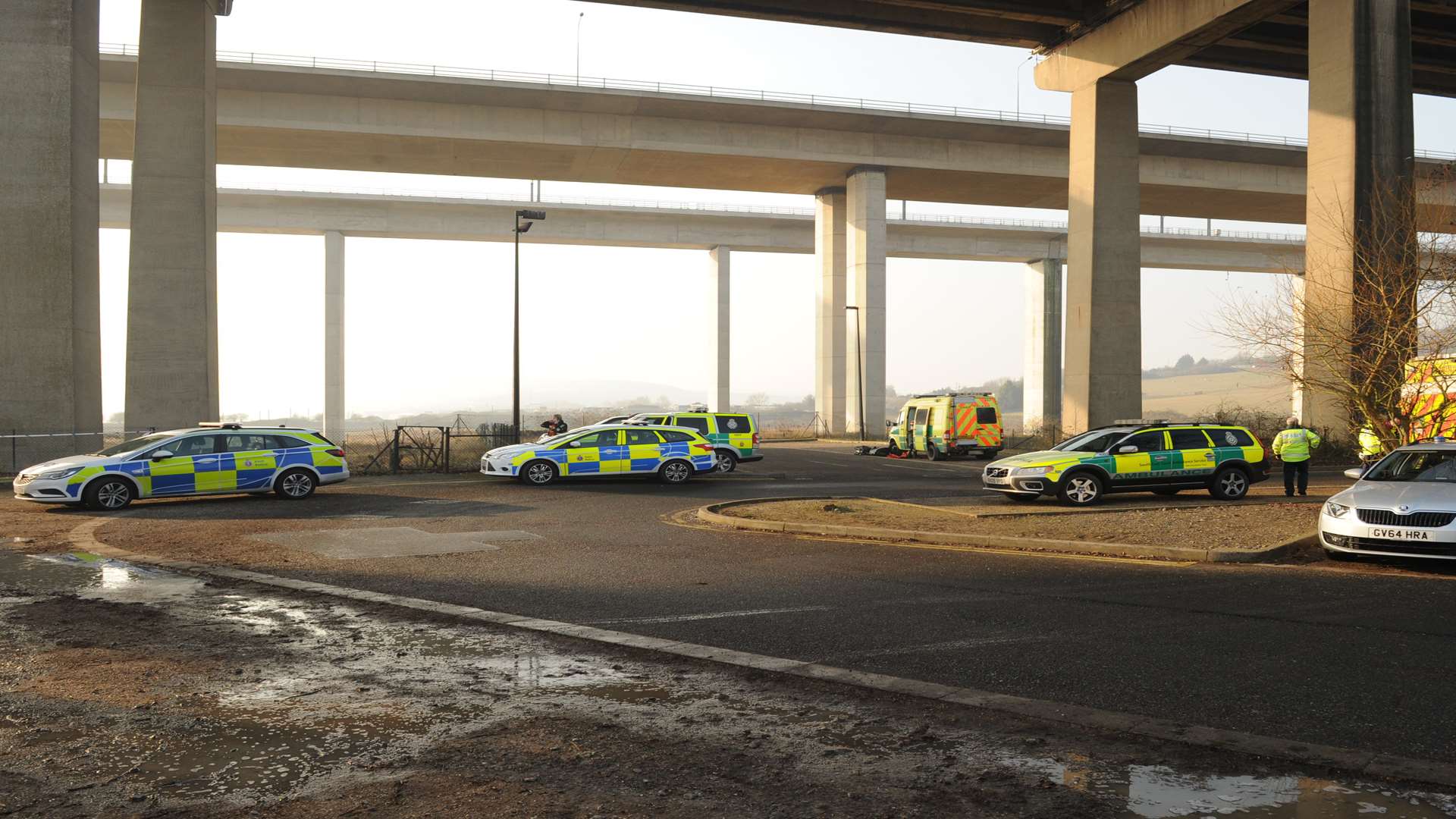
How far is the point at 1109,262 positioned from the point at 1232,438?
17949 millimetres

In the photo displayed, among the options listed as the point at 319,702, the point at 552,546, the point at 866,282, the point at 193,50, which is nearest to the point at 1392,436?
the point at 552,546

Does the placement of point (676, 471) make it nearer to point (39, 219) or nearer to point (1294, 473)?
point (1294, 473)

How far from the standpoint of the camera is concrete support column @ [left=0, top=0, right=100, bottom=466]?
2547 centimetres

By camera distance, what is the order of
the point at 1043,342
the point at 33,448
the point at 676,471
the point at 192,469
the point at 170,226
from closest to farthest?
the point at 192,469 < the point at 676,471 < the point at 33,448 < the point at 170,226 < the point at 1043,342

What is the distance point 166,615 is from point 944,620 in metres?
6.38

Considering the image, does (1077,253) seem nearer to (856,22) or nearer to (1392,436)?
(856,22)

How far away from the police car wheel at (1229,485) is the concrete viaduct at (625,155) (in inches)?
493

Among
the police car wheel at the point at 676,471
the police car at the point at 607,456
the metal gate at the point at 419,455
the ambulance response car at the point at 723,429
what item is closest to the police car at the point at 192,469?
the police car at the point at 607,456

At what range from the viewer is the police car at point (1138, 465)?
1852 centimetres

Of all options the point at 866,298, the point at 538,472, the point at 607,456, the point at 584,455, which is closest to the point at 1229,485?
the point at 607,456

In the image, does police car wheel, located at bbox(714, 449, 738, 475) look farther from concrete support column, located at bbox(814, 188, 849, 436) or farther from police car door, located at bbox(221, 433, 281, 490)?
concrete support column, located at bbox(814, 188, 849, 436)

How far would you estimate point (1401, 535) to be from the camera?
1130cm

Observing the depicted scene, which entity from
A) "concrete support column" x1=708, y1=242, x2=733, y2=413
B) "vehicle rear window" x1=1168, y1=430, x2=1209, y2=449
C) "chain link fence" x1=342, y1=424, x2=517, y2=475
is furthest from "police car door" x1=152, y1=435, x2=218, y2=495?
"concrete support column" x1=708, y1=242, x2=733, y2=413

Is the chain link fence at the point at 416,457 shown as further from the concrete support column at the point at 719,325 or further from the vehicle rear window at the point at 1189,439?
the concrete support column at the point at 719,325
